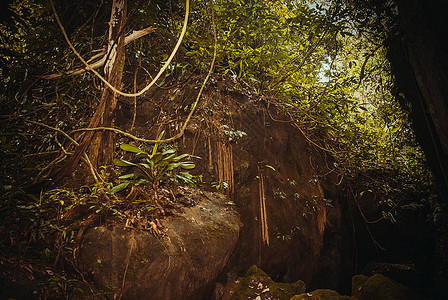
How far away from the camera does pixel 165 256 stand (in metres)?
2.32

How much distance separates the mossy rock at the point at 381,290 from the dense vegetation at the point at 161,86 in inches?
43.3

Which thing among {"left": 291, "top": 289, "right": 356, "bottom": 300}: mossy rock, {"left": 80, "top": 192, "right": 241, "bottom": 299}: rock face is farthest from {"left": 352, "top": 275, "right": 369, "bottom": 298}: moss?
{"left": 80, "top": 192, "right": 241, "bottom": 299}: rock face

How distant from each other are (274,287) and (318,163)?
2896mm

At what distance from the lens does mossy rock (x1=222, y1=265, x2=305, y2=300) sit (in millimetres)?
2855

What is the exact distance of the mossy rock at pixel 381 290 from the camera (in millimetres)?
2796

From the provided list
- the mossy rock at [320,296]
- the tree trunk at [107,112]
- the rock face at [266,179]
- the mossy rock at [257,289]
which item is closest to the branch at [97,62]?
the tree trunk at [107,112]

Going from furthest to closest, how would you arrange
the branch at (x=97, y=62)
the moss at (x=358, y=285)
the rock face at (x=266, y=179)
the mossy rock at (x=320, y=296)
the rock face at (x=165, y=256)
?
the rock face at (x=266, y=179), the moss at (x=358, y=285), the branch at (x=97, y=62), the mossy rock at (x=320, y=296), the rock face at (x=165, y=256)

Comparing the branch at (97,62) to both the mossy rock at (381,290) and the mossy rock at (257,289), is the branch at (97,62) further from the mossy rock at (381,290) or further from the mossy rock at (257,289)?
the mossy rock at (381,290)

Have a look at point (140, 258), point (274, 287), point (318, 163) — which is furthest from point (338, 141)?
point (140, 258)

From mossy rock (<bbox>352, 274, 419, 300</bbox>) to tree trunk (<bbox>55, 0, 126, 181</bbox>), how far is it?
156 inches

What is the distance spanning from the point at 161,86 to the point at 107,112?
4.59 ft

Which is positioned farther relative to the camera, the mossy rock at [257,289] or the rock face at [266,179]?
the rock face at [266,179]

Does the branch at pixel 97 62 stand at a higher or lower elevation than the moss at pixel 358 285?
higher

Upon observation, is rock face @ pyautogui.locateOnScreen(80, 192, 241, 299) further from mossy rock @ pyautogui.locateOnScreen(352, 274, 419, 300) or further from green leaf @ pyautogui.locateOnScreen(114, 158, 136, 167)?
mossy rock @ pyautogui.locateOnScreen(352, 274, 419, 300)
